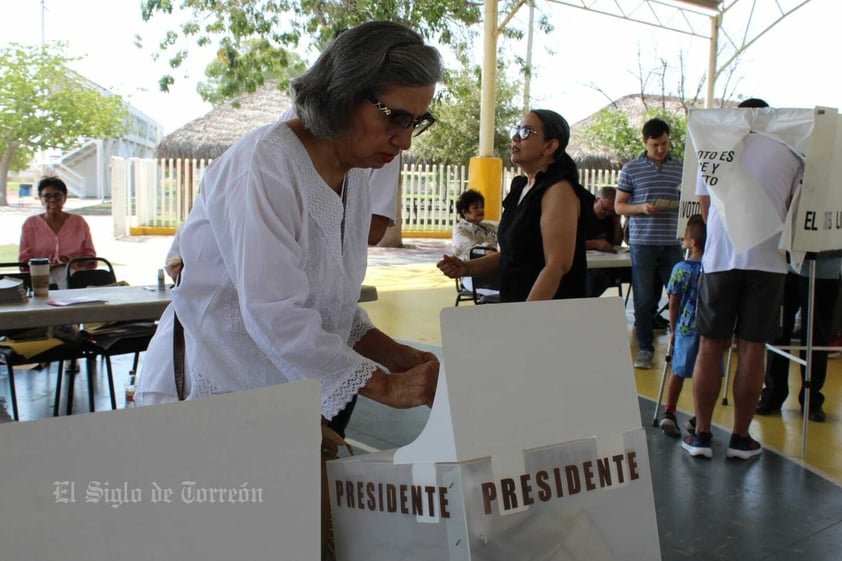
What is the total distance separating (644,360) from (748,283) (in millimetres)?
2210

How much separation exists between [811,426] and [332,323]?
3.87 metres

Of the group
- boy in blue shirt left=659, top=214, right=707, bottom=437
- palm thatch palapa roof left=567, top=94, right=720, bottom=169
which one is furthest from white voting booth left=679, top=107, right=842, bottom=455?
Result: palm thatch palapa roof left=567, top=94, right=720, bottom=169

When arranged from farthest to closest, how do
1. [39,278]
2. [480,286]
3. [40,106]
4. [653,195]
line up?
1. [40,106]
2. [480,286]
3. [653,195]
4. [39,278]

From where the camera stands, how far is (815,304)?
184 inches

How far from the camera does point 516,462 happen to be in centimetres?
105

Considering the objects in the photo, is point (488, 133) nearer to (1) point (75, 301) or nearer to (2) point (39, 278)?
(2) point (39, 278)

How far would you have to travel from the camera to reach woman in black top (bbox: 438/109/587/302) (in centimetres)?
281

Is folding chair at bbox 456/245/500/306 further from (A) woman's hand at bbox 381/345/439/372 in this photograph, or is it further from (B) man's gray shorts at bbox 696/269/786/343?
(A) woman's hand at bbox 381/345/439/372

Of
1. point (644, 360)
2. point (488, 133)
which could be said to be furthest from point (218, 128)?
point (644, 360)

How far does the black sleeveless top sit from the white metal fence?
11442mm

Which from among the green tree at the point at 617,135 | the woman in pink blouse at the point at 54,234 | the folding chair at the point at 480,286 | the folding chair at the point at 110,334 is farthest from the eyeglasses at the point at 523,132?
the green tree at the point at 617,135

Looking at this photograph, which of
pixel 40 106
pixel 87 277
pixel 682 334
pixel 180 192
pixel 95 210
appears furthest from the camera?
pixel 95 210

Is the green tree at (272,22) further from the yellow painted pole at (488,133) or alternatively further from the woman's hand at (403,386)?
the woman's hand at (403,386)

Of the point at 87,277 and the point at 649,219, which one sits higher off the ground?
the point at 649,219
